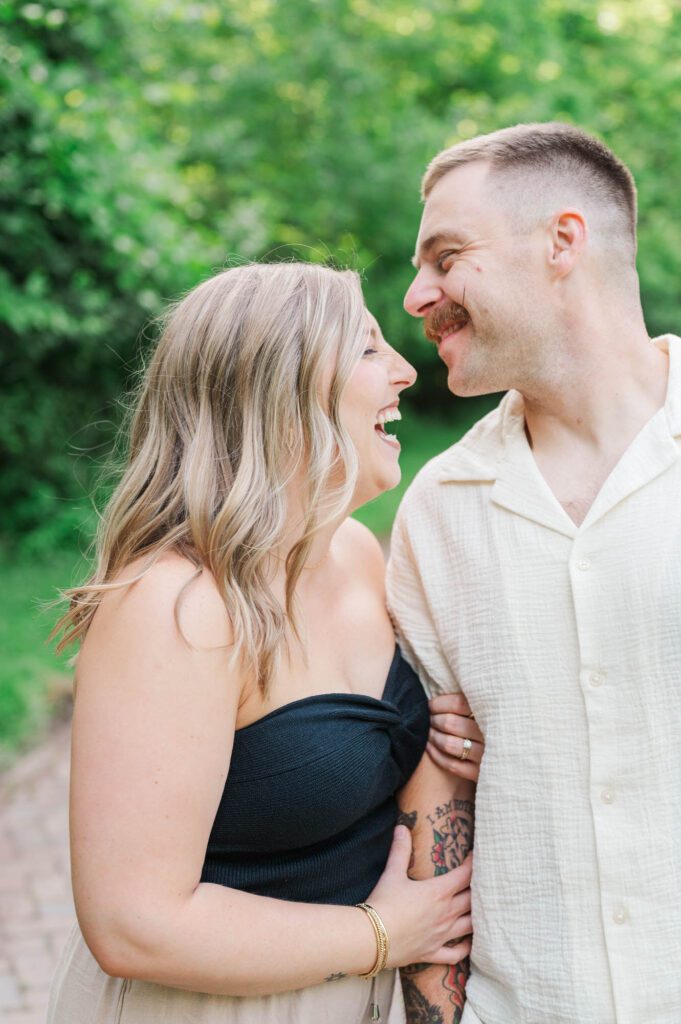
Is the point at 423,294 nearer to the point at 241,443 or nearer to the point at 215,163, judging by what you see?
the point at 241,443

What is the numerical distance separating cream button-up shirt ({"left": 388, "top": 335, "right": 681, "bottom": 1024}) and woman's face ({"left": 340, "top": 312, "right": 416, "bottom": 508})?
0.92 feet

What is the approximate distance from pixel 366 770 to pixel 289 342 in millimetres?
988

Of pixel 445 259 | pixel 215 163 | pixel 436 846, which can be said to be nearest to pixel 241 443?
pixel 445 259

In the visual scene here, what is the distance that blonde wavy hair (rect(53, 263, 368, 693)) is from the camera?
2186 mm

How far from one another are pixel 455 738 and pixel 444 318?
111cm

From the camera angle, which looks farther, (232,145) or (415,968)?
(232,145)

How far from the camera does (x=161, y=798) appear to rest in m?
1.96

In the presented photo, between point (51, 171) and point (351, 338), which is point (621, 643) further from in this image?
point (51, 171)

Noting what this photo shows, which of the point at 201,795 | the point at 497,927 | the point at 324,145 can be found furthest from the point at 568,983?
the point at 324,145

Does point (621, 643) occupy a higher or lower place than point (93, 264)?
higher

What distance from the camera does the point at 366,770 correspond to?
2275 millimetres

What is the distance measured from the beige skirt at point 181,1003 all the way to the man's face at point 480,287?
4.96 ft

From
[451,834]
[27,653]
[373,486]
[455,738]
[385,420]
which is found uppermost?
[385,420]

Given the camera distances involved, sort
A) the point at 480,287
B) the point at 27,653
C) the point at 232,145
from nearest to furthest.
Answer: the point at 480,287 → the point at 27,653 → the point at 232,145
